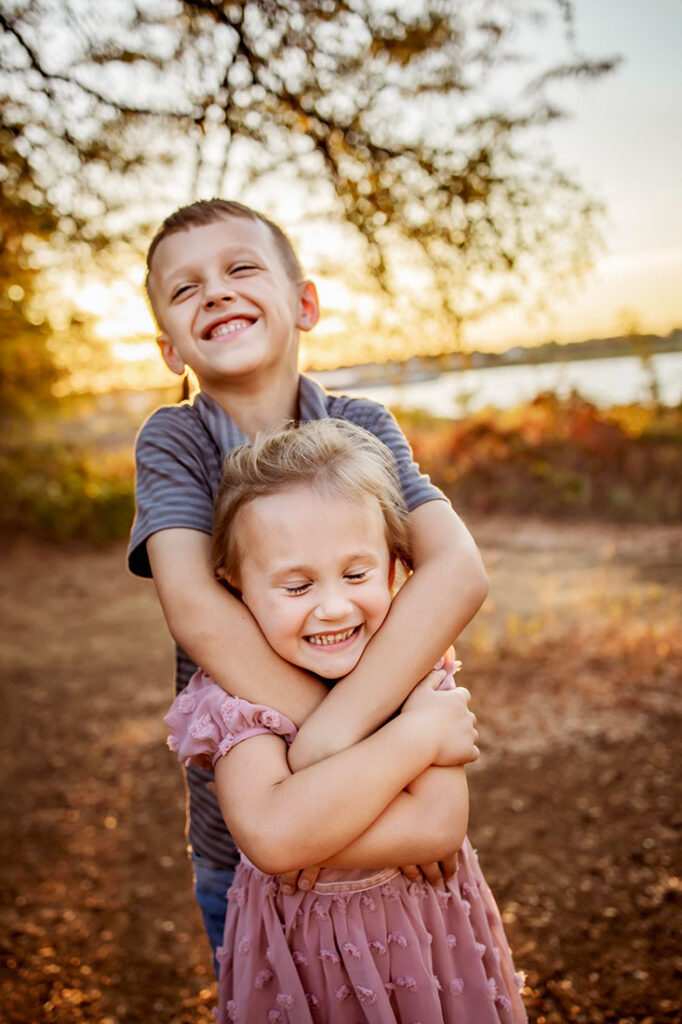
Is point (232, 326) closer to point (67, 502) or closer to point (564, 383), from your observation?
point (67, 502)

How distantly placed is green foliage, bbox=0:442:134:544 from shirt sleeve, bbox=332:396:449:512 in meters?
7.97

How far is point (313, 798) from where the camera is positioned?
1.20 m

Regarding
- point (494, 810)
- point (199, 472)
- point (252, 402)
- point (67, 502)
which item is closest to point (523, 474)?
point (67, 502)

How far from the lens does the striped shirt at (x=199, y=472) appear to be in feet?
4.95

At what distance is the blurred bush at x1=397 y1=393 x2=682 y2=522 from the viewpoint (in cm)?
911

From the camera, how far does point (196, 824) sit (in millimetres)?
1722

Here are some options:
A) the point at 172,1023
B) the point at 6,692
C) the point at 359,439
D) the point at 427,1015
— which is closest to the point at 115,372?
the point at 6,692

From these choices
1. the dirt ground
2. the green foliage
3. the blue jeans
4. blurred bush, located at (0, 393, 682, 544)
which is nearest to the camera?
the blue jeans

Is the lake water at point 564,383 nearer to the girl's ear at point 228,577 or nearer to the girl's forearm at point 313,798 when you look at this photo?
the girl's ear at point 228,577

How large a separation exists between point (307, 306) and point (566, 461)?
27.7 feet

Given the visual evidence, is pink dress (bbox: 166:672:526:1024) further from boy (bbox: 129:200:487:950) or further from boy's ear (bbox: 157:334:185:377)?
boy's ear (bbox: 157:334:185:377)

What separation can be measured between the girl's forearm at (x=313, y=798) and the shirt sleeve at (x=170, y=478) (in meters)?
0.48

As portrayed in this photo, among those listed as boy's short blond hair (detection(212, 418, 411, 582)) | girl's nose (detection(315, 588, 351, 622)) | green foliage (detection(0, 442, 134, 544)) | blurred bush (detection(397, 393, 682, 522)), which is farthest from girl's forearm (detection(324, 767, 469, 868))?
green foliage (detection(0, 442, 134, 544))

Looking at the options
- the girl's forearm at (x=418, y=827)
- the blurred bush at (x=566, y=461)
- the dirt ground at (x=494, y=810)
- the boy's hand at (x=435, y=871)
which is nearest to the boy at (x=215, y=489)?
the girl's forearm at (x=418, y=827)
